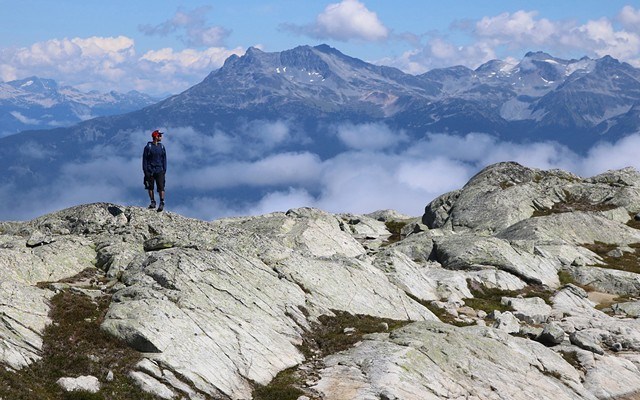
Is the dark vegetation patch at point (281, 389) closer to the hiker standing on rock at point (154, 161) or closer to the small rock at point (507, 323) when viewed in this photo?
the small rock at point (507, 323)

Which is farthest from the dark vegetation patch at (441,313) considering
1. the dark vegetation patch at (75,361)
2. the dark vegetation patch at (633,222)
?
the dark vegetation patch at (633,222)

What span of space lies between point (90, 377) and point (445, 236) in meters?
51.7

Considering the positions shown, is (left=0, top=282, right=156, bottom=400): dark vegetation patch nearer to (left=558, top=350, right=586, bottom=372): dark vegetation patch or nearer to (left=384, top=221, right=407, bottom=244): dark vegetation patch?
(left=558, top=350, right=586, bottom=372): dark vegetation patch

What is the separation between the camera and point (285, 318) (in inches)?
1286

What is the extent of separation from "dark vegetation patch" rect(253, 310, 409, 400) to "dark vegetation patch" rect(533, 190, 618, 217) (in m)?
58.7

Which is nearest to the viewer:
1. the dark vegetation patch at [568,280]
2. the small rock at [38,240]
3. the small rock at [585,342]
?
the small rock at [585,342]

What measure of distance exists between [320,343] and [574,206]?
70694 millimetres

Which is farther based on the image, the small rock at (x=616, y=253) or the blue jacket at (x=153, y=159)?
the small rock at (x=616, y=253)

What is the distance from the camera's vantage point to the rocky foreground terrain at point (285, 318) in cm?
2500

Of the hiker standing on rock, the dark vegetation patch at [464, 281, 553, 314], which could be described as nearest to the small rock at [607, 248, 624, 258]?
the dark vegetation patch at [464, 281, 553, 314]

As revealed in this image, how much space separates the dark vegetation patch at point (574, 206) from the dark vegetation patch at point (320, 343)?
193 ft

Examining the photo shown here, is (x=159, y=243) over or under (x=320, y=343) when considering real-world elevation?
over

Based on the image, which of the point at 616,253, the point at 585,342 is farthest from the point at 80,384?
the point at 616,253

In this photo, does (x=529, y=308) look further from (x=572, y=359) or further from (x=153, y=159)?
(x=153, y=159)
